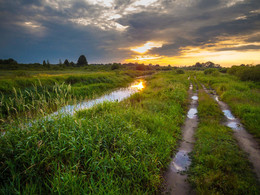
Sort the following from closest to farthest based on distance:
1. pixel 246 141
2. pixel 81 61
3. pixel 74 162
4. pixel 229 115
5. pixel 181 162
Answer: pixel 74 162 → pixel 181 162 → pixel 246 141 → pixel 229 115 → pixel 81 61

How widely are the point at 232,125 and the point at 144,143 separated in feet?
21.0

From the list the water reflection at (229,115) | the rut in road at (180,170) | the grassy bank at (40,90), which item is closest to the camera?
the rut in road at (180,170)

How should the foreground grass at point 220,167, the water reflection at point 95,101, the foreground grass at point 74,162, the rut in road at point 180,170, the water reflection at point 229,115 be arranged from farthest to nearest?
the water reflection at point 229,115
the water reflection at point 95,101
the rut in road at point 180,170
the foreground grass at point 220,167
the foreground grass at point 74,162

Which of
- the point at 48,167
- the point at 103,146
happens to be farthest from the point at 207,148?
the point at 48,167

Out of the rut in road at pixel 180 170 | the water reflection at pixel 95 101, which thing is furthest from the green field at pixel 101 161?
the water reflection at pixel 95 101

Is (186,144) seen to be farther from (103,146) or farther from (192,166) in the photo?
(103,146)

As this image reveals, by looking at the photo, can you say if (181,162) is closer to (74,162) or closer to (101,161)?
(101,161)

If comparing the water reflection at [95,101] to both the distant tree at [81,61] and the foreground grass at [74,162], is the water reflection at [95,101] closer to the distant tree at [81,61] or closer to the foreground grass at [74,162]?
the foreground grass at [74,162]

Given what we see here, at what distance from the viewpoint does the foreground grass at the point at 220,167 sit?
3.51 m

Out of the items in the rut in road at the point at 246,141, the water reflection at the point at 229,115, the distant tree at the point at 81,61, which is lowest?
the rut in road at the point at 246,141

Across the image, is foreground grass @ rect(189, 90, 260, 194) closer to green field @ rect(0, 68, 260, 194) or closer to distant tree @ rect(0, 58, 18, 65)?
green field @ rect(0, 68, 260, 194)

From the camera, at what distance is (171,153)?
5.32m

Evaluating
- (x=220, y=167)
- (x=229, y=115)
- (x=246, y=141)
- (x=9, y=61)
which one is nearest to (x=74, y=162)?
(x=220, y=167)

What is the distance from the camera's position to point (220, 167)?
429 centimetres
